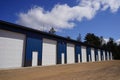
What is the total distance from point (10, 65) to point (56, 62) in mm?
11711

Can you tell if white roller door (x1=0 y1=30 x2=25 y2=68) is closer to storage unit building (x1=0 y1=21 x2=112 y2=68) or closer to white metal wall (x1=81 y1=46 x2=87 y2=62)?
storage unit building (x1=0 y1=21 x2=112 y2=68)

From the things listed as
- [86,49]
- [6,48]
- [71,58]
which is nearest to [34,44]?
[6,48]

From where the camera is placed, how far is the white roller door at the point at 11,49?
18828mm

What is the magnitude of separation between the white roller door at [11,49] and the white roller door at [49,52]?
546cm

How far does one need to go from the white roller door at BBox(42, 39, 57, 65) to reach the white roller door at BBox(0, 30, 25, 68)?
5.46 m

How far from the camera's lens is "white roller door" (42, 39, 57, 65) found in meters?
26.4

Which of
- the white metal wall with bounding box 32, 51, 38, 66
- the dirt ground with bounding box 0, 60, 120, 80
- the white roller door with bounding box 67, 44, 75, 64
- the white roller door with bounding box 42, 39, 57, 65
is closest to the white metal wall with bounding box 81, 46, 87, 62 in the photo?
the white roller door with bounding box 67, 44, 75, 64

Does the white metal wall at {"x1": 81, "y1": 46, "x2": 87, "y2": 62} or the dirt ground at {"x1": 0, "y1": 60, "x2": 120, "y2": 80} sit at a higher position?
the white metal wall at {"x1": 81, "y1": 46, "x2": 87, "y2": 62}

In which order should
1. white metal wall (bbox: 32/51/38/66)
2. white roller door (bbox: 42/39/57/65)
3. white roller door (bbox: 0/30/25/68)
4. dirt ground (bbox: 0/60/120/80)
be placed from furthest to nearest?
white roller door (bbox: 42/39/57/65) → white metal wall (bbox: 32/51/38/66) → white roller door (bbox: 0/30/25/68) → dirt ground (bbox: 0/60/120/80)

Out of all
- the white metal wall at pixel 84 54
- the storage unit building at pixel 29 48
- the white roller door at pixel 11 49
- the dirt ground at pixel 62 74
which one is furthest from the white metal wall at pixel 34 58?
the white metal wall at pixel 84 54

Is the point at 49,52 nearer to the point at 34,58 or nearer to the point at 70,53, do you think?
the point at 34,58

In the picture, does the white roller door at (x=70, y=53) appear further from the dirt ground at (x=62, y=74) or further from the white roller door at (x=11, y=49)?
the dirt ground at (x=62, y=74)

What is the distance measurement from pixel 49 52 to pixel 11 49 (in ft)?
30.1

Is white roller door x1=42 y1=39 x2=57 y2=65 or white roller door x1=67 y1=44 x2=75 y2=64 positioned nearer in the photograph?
white roller door x1=42 y1=39 x2=57 y2=65
